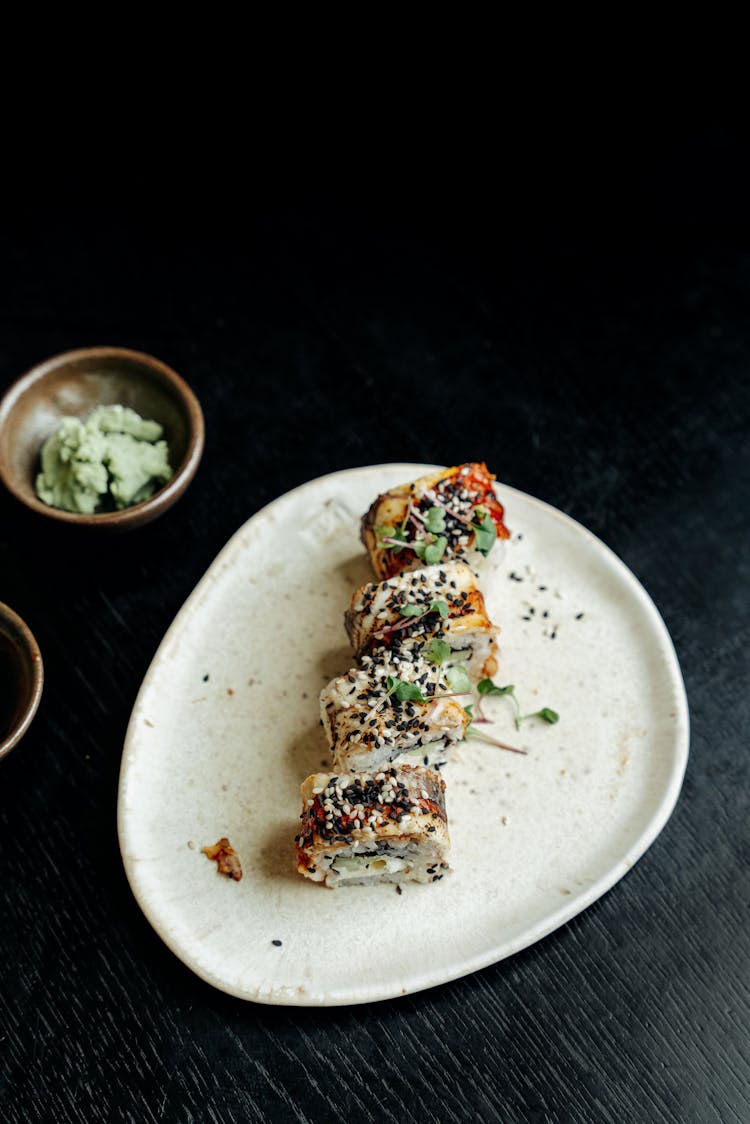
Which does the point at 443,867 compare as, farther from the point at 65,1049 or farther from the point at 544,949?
the point at 65,1049

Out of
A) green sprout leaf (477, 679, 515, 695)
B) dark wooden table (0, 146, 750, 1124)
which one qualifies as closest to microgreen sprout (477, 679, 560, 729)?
green sprout leaf (477, 679, 515, 695)

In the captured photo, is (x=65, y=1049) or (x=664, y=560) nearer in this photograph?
(x=65, y=1049)

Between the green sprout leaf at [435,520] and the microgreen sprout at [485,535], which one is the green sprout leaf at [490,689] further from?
the green sprout leaf at [435,520]

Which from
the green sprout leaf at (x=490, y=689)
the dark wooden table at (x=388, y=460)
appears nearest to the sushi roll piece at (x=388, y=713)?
the green sprout leaf at (x=490, y=689)

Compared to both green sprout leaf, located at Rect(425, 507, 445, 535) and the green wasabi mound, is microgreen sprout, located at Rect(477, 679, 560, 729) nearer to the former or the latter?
green sprout leaf, located at Rect(425, 507, 445, 535)

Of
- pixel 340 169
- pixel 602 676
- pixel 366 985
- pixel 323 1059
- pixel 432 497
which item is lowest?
pixel 323 1059

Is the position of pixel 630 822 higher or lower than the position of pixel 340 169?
lower

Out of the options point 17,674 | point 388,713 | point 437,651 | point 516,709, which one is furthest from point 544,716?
point 17,674

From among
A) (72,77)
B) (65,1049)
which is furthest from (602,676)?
(72,77)

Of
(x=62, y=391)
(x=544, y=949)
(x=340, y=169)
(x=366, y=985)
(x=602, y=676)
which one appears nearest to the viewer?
(x=366, y=985)
